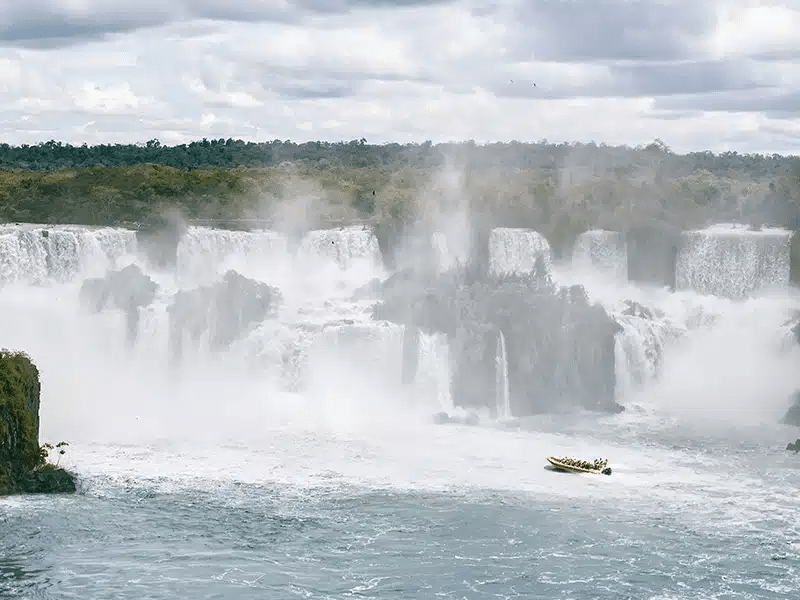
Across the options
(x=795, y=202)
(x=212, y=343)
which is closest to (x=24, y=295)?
(x=212, y=343)

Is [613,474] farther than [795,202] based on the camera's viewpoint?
No

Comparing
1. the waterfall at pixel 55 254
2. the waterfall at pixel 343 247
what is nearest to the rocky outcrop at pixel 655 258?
the waterfall at pixel 343 247

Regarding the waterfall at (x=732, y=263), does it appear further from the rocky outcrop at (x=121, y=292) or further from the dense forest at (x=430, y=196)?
A: the rocky outcrop at (x=121, y=292)

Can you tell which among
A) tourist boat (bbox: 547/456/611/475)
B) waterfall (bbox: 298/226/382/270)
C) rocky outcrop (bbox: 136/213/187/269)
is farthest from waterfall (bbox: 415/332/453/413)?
rocky outcrop (bbox: 136/213/187/269)

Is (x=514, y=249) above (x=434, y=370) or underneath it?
above

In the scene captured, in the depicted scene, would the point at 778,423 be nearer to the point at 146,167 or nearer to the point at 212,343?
the point at 212,343

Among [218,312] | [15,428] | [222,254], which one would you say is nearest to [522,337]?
[218,312]

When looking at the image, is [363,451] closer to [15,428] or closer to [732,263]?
[15,428]

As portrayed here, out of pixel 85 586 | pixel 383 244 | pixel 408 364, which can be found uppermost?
pixel 383 244
